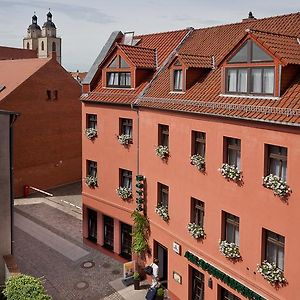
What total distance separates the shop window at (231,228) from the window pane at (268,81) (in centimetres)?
496

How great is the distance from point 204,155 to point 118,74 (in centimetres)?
909

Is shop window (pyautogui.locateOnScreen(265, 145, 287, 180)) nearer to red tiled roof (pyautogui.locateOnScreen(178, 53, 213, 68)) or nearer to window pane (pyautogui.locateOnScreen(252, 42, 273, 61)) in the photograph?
window pane (pyautogui.locateOnScreen(252, 42, 273, 61))

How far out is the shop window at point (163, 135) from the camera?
66.8ft

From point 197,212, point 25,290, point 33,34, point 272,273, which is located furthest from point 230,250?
point 33,34

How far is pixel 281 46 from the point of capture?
50.2 feet

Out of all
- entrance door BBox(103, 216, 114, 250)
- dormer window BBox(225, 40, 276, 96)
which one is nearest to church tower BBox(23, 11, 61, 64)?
entrance door BBox(103, 216, 114, 250)

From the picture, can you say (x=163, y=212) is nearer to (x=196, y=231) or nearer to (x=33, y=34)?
(x=196, y=231)

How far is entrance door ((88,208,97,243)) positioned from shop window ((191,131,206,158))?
10.5 m

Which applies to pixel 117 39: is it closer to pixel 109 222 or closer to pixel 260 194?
pixel 109 222

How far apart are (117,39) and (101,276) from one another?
15.2 meters

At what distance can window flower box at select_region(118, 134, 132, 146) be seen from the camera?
22.8m

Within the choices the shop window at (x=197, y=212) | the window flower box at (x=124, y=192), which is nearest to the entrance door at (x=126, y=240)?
the window flower box at (x=124, y=192)

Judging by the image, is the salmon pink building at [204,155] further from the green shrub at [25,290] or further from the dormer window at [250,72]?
the green shrub at [25,290]

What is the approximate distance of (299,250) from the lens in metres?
13.6
